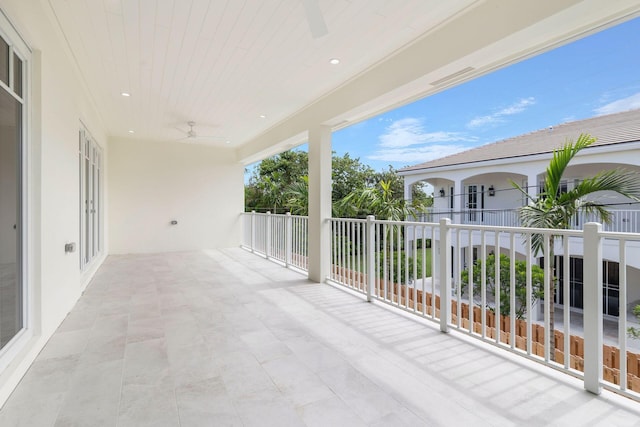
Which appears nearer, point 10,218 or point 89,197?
point 10,218

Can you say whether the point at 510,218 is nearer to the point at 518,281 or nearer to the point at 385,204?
the point at 518,281

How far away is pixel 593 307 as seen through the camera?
182 cm

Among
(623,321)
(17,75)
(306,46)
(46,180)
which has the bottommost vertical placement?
(623,321)

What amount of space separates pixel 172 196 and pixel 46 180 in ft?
17.5

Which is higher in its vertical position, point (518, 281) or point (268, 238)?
point (268, 238)

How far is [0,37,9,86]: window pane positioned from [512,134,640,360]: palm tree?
3964 millimetres

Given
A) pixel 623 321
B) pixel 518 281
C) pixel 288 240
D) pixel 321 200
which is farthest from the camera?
pixel 288 240

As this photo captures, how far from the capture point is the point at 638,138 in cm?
485

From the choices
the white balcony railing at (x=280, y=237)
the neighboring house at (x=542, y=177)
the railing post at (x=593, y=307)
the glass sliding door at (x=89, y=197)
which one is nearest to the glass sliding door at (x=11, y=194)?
the glass sliding door at (x=89, y=197)

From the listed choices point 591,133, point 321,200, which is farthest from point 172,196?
point 591,133

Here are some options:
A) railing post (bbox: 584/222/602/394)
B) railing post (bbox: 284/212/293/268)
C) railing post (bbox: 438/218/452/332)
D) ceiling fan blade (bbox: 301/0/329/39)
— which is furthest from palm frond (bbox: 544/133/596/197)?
railing post (bbox: 284/212/293/268)

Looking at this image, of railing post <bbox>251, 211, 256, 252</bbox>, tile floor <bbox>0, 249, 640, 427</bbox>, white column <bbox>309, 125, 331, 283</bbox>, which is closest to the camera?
tile floor <bbox>0, 249, 640, 427</bbox>

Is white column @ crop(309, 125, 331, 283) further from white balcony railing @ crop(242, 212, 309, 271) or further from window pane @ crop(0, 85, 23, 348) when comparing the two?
window pane @ crop(0, 85, 23, 348)

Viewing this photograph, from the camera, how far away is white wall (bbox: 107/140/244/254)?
713cm
